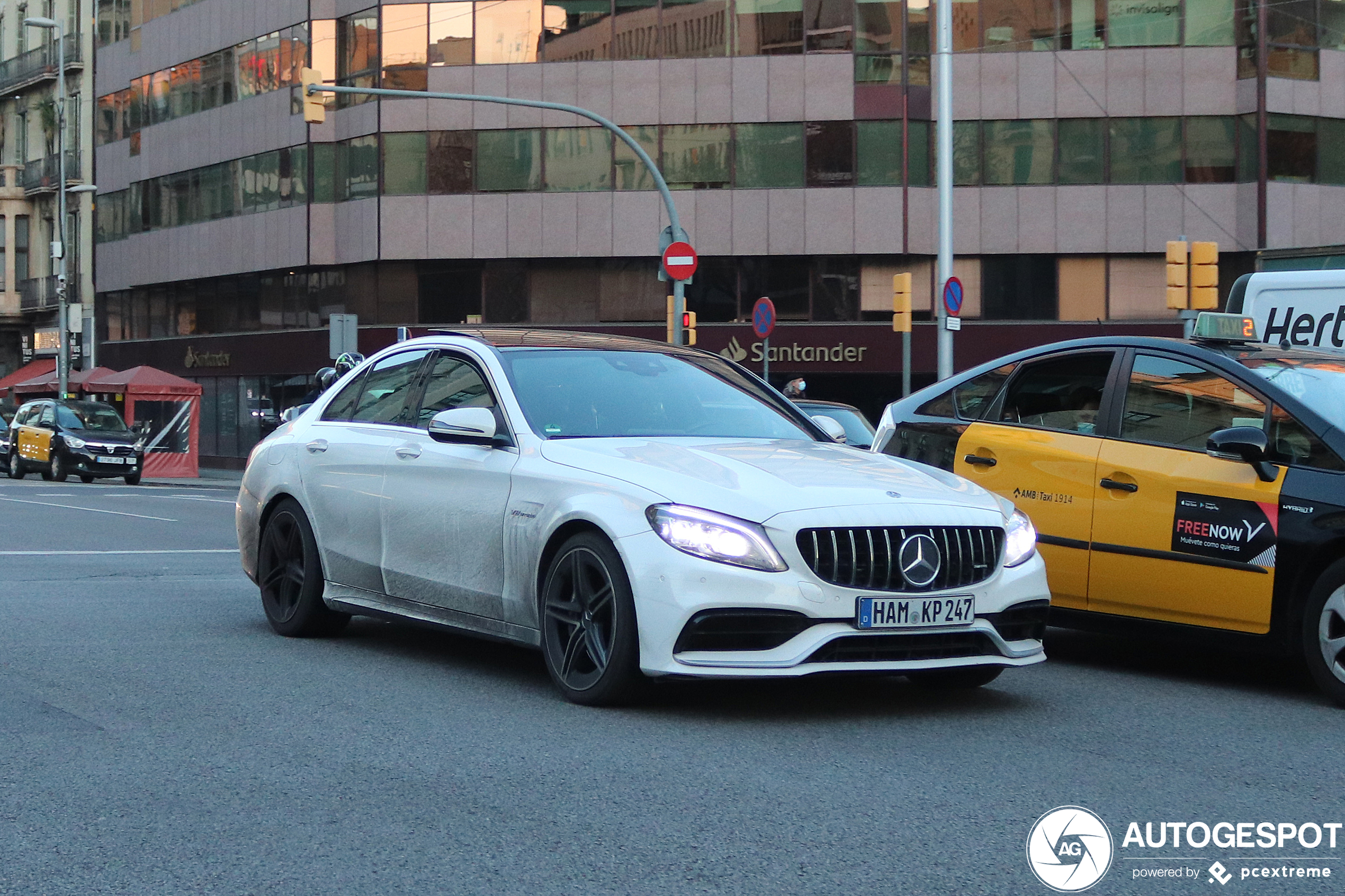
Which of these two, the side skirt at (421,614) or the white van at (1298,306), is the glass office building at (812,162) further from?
the side skirt at (421,614)

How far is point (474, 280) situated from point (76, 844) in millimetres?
38883

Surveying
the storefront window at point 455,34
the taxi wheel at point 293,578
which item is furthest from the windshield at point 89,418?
the taxi wheel at point 293,578

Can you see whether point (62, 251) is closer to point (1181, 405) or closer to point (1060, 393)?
point (1060, 393)

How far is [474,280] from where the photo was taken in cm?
4291

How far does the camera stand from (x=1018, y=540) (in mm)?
6750

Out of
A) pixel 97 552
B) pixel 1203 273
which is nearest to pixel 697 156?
pixel 1203 273

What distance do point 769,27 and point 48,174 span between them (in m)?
30.4

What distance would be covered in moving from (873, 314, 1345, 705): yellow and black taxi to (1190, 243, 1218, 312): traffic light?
14380 mm

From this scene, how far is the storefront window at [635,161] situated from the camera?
4119 centimetres

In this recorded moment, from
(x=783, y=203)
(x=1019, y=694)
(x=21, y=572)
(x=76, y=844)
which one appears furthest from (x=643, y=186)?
(x=76, y=844)

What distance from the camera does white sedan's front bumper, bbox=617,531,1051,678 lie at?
19.8ft

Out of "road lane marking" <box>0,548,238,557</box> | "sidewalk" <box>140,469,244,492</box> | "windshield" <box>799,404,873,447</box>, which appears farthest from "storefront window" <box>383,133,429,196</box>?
"road lane marking" <box>0,548,238,557</box>

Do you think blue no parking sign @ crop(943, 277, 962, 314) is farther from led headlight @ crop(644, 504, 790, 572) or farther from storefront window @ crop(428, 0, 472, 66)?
storefront window @ crop(428, 0, 472, 66)

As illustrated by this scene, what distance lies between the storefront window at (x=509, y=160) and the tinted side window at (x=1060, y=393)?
3411cm
